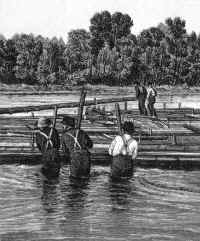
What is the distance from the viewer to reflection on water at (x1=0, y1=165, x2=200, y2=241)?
29.2 ft

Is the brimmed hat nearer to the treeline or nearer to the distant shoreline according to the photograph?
the distant shoreline

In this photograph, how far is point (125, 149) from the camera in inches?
481

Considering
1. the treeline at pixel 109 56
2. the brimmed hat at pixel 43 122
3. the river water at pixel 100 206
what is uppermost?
the treeline at pixel 109 56

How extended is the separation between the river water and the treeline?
80.3 m

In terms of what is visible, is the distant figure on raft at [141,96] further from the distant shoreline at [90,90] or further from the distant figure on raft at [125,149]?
the distant shoreline at [90,90]

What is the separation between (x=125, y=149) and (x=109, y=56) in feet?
279

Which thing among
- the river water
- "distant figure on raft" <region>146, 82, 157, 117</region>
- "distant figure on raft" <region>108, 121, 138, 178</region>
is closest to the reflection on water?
the river water

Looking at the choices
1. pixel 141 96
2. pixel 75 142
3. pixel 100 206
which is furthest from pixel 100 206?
pixel 141 96

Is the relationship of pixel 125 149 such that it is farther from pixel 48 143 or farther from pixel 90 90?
pixel 90 90

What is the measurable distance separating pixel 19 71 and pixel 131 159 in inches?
3543

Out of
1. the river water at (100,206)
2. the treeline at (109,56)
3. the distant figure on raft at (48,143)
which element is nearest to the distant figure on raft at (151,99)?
the river water at (100,206)

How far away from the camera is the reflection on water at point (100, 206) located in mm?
8914

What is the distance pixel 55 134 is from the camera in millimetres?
13016

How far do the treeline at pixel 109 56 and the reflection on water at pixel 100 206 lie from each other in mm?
80228
